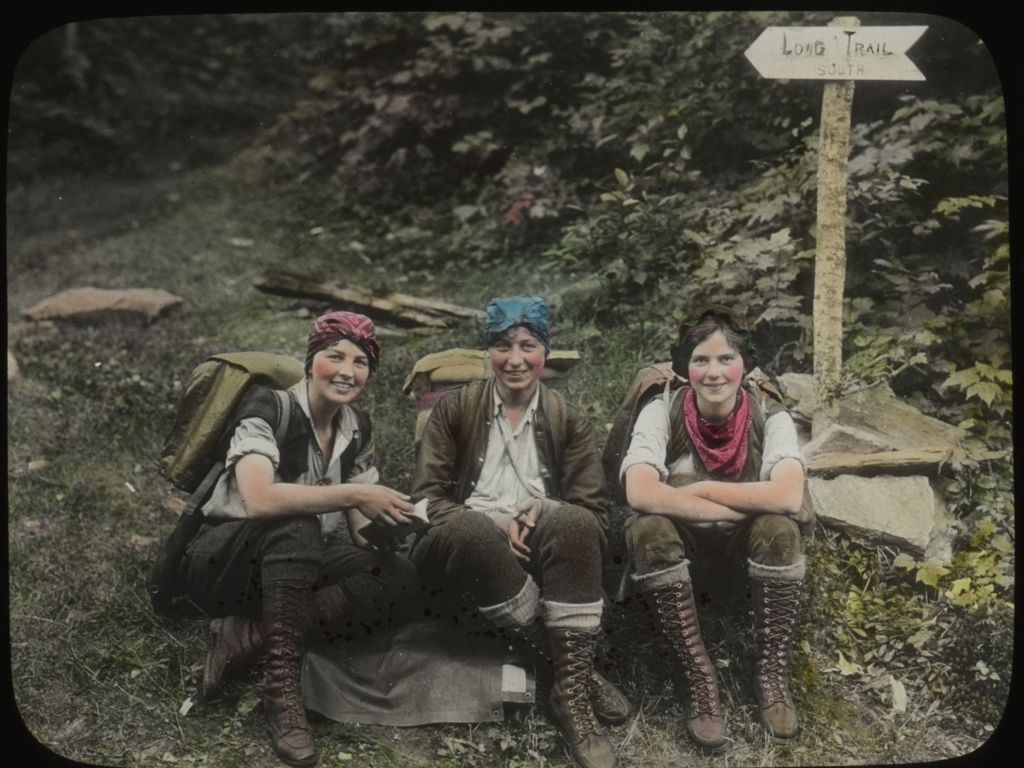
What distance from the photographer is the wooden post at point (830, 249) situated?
374 centimetres

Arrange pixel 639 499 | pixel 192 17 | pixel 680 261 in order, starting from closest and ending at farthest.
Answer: pixel 639 499 < pixel 680 261 < pixel 192 17

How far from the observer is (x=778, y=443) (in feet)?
11.8

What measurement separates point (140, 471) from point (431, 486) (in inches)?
53.7

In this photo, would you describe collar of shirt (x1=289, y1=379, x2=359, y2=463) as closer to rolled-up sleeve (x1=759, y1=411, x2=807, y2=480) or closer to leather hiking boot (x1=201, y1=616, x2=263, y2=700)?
leather hiking boot (x1=201, y1=616, x2=263, y2=700)

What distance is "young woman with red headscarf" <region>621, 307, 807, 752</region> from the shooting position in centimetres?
352

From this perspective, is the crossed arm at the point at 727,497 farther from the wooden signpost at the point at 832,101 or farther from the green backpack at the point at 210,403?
the green backpack at the point at 210,403

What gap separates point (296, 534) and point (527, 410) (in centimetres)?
97

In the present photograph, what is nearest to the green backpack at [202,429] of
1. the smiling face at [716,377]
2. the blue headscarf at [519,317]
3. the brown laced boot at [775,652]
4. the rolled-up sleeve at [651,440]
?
the blue headscarf at [519,317]

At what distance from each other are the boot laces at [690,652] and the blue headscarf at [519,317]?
106cm

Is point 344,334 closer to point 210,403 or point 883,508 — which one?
point 210,403

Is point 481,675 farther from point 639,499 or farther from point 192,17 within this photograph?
point 192,17

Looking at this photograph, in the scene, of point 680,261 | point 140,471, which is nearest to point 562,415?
point 680,261

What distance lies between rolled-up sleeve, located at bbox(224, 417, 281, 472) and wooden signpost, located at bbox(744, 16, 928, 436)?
206 centimetres

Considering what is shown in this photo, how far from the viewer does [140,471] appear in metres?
4.10
